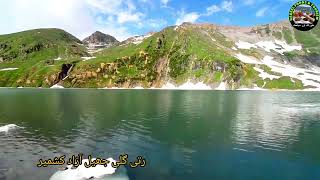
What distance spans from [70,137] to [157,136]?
1823cm

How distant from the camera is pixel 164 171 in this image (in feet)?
158

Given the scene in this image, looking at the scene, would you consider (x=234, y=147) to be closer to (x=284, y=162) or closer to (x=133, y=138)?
(x=284, y=162)

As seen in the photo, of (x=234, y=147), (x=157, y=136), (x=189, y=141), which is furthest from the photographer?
(x=157, y=136)

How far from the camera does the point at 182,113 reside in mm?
116500

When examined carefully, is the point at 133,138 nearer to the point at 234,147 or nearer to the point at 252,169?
the point at 234,147

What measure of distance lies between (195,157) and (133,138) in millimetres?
18947

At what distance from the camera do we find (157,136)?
243 feet

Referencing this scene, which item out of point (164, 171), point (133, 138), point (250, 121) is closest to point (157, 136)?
point (133, 138)

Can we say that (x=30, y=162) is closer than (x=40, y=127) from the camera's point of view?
Yes

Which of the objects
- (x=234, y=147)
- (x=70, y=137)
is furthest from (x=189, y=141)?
(x=70, y=137)

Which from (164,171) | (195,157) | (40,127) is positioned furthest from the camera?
(40,127)

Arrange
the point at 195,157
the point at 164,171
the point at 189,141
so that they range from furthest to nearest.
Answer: the point at 189,141
the point at 195,157
the point at 164,171

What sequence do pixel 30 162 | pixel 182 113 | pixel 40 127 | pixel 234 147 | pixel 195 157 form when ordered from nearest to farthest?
pixel 30 162 < pixel 195 157 < pixel 234 147 < pixel 40 127 < pixel 182 113

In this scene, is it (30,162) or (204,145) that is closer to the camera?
(30,162)
